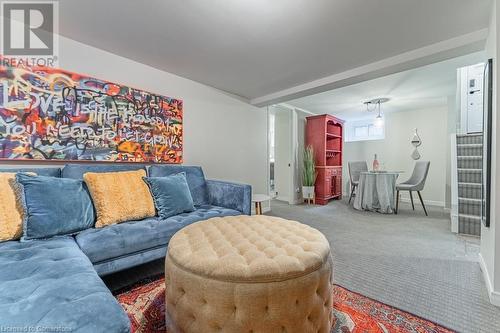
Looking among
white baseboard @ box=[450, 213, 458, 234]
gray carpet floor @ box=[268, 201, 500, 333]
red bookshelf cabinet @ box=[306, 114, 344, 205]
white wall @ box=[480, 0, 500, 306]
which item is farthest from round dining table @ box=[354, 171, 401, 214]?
white wall @ box=[480, 0, 500, 306]

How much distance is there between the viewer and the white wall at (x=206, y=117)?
2266 mm

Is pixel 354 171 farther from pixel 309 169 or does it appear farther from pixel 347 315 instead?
Answer: pixel 347 315

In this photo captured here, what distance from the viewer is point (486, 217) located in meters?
1.72

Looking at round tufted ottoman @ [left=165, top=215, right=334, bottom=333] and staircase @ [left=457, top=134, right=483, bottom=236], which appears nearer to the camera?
round tufted ottoman @ [left=165, top=215, right=334, bottom=333]

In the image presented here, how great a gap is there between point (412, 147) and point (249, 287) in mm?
6173

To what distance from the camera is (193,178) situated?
265 centimetres

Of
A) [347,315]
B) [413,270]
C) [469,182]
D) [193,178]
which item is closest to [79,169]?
[193,178]

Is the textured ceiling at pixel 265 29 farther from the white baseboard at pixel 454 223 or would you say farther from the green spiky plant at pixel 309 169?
the green spiky plant at pixel 309 169

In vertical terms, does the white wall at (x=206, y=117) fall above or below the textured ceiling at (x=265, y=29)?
below

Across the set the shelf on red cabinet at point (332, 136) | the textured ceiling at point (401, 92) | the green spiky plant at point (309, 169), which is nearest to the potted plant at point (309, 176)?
the green spiky plant at point (309, 169)

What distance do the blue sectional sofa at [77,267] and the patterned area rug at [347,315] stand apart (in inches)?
10.0

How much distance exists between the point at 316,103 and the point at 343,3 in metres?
3.29

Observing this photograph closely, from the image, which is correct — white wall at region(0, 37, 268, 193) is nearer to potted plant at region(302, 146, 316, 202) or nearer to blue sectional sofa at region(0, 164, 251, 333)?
blue sectional sofa at region(0, 164, 251, 333)

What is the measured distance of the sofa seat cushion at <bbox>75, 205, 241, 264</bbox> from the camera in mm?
1470
